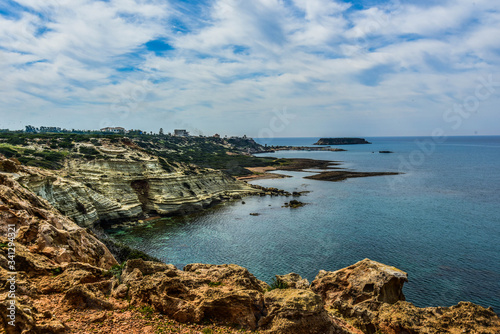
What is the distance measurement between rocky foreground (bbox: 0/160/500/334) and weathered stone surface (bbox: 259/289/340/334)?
4 centimetres

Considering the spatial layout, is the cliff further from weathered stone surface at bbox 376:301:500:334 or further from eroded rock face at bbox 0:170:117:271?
weathered stone surface at bbox 376:301:500:334

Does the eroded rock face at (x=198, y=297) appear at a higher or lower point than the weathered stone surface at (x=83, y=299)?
lower

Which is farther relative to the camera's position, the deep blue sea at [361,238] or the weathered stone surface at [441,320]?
the deep blue sea at [361,238]

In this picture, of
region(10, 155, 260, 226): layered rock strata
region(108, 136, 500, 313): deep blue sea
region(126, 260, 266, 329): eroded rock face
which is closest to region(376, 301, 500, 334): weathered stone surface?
region(126, 260, 266, 329): eroded rock face

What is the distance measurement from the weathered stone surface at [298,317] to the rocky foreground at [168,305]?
0.04 metres

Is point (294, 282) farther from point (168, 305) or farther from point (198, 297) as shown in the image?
point (168, 305)

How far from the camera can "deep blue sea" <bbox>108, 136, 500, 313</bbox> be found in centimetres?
2930

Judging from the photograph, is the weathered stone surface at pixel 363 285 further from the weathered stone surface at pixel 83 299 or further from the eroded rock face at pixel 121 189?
the eroded rock face at pixel 121 189

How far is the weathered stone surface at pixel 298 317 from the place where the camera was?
11312 millimetres

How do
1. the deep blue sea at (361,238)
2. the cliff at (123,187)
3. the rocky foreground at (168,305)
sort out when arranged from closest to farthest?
the rocky foreground at (168,305)
the deep blue sea at (361,238)
the cliff at (123,187)

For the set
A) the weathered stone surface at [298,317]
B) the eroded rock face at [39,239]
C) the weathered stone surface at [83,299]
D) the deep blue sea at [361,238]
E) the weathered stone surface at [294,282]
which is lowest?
the deep blue sea at [361,238]

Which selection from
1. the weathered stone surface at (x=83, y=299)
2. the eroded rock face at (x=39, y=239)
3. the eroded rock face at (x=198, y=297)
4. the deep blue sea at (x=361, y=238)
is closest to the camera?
the weathered stone surface at (x=83, y=299)

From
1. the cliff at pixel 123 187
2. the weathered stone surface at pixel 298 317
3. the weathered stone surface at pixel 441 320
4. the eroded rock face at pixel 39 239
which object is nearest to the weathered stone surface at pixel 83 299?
the eroded rock face at pixel 39 239

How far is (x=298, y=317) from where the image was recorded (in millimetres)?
11453
